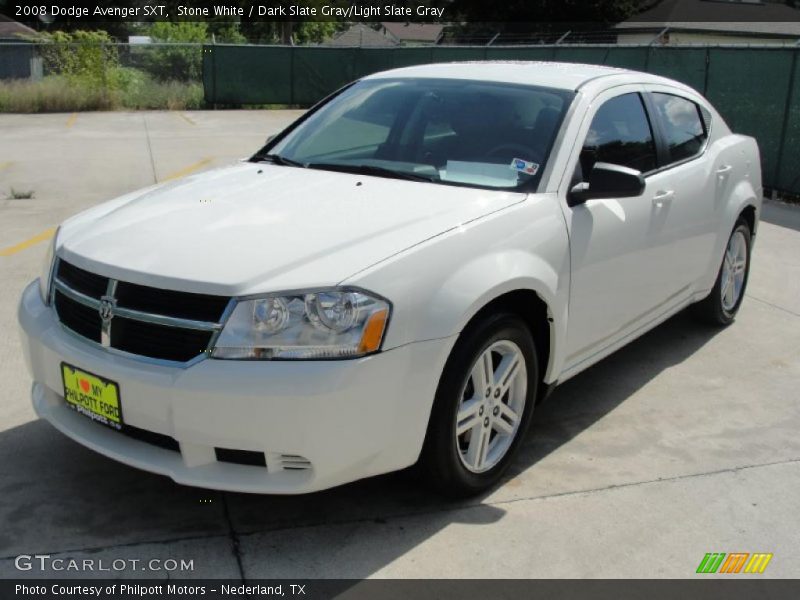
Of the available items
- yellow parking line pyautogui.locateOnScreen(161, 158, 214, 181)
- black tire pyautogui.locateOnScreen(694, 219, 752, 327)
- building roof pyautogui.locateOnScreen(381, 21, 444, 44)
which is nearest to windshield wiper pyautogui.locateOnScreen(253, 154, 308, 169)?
black tire pyautogui.locateOnScreen(694, 219, 752, 327)

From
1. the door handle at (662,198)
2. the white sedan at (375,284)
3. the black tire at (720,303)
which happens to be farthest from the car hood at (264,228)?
the black tire at (720,303)

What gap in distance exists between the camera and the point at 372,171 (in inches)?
158

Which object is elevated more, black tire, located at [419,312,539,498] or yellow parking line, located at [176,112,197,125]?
black tire, located at [419,312,539,498]

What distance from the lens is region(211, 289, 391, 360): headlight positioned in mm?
2840

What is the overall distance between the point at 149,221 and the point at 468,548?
1756 mm

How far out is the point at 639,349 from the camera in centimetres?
547

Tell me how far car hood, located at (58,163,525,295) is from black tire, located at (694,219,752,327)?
96.3 inches

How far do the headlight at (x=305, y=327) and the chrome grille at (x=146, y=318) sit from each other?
0.24 feet

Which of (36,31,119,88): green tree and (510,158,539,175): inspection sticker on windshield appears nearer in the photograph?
(510,158,539,175): inspection sticker on windshield

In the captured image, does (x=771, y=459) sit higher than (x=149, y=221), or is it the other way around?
(x=149, y=221)

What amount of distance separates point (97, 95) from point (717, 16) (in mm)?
27862

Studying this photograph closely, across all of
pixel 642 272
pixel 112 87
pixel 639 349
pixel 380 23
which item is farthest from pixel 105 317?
pixel 380 23

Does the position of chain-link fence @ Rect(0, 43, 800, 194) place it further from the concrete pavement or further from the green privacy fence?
the concrete pavement

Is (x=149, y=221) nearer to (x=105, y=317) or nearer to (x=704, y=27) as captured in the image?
(x=105, y=317)
